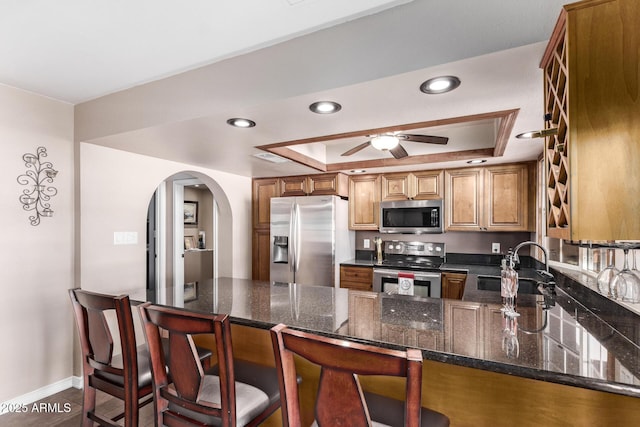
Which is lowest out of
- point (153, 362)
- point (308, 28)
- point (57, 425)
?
point (57, 425)

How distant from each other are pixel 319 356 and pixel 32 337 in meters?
2.74

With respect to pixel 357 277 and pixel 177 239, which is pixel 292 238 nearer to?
pixel 357 277

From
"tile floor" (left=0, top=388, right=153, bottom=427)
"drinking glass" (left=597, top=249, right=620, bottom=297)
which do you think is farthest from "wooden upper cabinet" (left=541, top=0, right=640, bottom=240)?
"tile floor" (left=0, top=388, right=153, bottom=427)

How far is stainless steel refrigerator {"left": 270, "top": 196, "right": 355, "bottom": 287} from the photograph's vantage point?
3.95 m

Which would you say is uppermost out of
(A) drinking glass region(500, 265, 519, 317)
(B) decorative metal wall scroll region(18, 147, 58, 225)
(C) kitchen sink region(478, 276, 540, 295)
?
(B) decorative metal wall scroll region(18, 147, 58, 225)

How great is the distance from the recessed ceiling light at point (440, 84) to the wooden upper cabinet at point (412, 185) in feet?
7.96

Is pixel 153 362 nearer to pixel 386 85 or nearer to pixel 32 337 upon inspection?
pixel 386 85

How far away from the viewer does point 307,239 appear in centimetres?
403

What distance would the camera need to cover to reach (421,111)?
1.96 meters

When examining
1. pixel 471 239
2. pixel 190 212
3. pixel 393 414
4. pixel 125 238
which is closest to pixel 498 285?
pixel 471 239

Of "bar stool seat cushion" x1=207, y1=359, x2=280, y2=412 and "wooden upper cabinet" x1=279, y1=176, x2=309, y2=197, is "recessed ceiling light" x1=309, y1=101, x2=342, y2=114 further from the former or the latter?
"wooden upper cabinet" x1=279, y1=176, x2=309, y2=197

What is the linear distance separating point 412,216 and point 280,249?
171 cm

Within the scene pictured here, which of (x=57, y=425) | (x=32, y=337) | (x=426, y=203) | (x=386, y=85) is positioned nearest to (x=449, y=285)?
(x=426, y=203)

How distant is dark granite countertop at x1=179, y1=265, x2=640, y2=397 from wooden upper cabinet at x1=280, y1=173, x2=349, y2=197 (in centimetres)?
212
